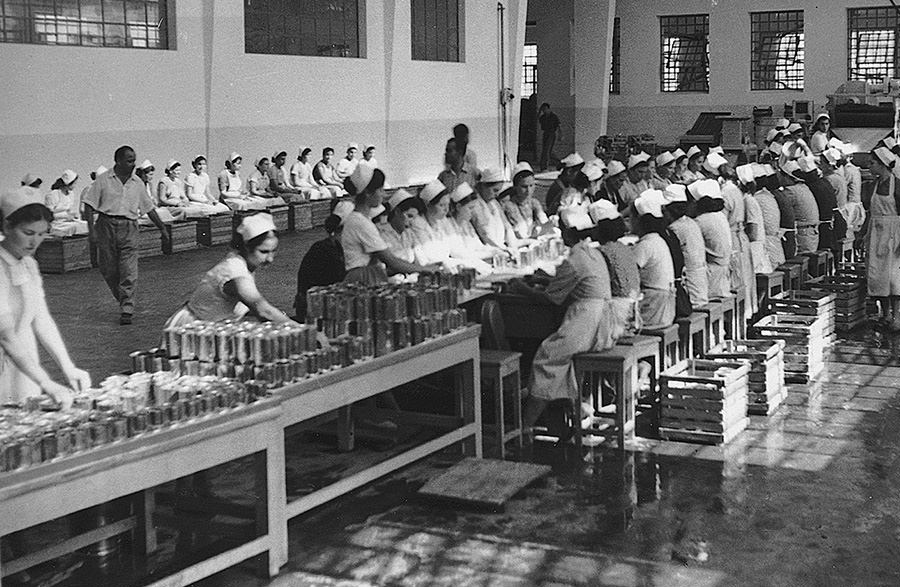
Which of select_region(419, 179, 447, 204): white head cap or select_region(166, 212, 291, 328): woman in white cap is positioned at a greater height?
select_region(419, 179, 447, 204): white head cap

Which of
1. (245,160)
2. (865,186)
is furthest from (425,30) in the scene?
(865,186)

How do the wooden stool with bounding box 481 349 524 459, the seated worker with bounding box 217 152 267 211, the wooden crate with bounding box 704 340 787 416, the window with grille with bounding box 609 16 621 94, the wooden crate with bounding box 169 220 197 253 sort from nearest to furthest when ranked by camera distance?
the wooden stool with bounding box 481 349 524 459 < the wooden crate with bounding box 704 340 787 416 < the wooden crate with bounding box 169 220 197 253 < the seated worker with bounding box 217 152 267 211 < the window with grille with bounding box 609 16 621 94

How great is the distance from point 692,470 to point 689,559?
55.4 inches

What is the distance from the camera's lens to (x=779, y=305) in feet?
32.2

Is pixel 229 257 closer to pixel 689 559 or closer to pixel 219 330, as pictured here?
pixel 219 330

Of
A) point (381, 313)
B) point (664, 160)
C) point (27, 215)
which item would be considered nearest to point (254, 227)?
point (381, 313)

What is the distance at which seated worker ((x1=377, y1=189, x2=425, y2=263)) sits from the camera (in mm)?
8516

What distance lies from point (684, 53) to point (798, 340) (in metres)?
20.6

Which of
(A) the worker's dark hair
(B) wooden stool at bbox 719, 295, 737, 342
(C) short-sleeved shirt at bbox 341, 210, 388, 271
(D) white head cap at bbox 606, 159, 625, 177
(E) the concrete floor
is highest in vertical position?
(D) white head cap at bbox 606, 159, 625, 177

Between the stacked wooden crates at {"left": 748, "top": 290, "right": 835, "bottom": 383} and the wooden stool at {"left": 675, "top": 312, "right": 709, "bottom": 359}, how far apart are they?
51 cm

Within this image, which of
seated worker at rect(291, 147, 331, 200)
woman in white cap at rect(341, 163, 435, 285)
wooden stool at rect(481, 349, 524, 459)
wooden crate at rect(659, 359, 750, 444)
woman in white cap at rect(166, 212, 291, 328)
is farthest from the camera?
seated worker at rect(291, 147, 331, 200)

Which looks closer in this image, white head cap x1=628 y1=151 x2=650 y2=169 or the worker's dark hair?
the worker's dark hair

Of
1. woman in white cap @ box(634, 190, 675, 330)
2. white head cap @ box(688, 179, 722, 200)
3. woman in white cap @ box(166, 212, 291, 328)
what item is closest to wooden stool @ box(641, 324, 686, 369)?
woman in white cap @ box(634, 190, 675, 330)

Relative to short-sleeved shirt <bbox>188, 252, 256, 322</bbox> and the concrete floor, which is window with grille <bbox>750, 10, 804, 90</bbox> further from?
short-sleeved shirt <bbox>188, 252, 256, 322</bbox>
